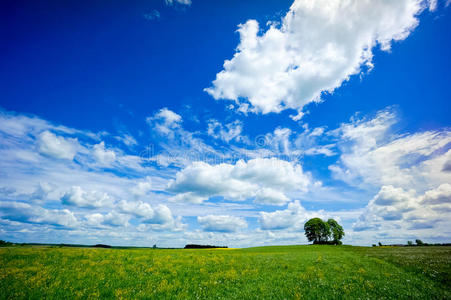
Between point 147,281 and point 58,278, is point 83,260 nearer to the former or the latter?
point 58,278

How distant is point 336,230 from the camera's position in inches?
4043

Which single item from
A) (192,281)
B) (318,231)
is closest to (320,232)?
(318,231)

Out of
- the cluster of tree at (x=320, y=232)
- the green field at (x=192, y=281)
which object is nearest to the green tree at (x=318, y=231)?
the cluster of tree at (x=320, y=232)

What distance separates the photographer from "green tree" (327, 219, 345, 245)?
100125mm

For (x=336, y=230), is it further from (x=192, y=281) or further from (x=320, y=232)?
(x=192, y=281)

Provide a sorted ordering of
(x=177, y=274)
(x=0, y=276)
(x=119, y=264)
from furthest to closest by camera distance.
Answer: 1. (x=119, y=264)
2. (x=177, y=274)
3. (x=0, y=276)

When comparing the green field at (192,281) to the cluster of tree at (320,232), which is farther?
the cluster of tree at (320,232)

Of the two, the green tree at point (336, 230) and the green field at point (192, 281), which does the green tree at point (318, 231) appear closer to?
the green tree at point (336, 230)

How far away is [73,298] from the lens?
44.0 feet

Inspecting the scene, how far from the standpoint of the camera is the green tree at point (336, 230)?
100125 mm

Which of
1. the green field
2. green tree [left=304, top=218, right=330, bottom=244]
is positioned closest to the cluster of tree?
green tree [left=304, top=218, right=330, bottom=244]

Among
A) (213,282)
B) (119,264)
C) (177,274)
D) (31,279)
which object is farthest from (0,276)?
(213,282)

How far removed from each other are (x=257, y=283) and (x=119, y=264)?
14907 mm

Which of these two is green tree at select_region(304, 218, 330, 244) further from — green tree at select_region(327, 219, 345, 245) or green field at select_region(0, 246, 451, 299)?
green field at select_region(0, 246, 451, 299)
